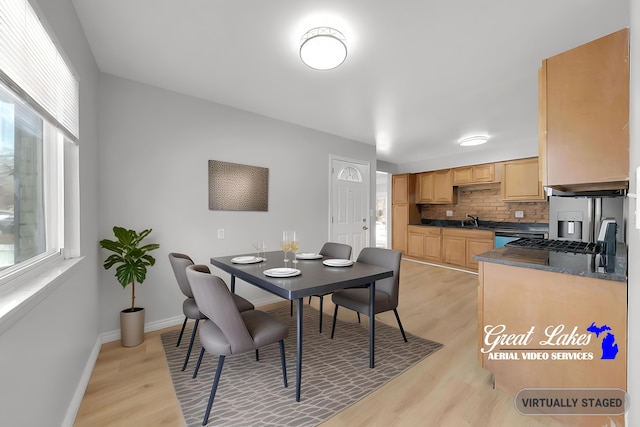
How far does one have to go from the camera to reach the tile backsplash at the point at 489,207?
5.05m

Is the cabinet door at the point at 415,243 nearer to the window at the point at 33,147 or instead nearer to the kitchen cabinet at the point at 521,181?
the kitchen cabinet at the point at 521,181

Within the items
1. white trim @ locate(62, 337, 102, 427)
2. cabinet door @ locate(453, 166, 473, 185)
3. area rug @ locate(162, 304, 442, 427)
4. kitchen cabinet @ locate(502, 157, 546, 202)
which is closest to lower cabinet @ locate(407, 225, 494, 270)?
kitchen cabinet @ locate(502, 157, 546, 202)

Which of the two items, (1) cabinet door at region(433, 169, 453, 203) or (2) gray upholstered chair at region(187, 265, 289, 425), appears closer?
(2) gray upholstered chair at region(187, 265, 289, 425)

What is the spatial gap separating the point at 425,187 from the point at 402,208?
703mm

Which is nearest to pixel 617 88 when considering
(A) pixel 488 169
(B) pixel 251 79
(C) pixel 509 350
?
(C) pixel 509 350

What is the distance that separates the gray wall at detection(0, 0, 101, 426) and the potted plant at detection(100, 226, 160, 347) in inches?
5.7

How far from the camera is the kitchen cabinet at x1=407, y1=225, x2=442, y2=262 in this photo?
5719 millimetres

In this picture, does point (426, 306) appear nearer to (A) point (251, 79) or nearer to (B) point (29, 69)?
(A) point (251, 79)

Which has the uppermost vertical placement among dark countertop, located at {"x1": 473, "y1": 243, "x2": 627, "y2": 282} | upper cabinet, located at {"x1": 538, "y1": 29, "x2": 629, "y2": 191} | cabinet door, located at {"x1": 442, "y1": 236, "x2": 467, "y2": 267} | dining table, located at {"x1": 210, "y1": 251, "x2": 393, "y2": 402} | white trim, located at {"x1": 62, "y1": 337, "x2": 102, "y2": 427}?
upper cabinet, located at {"x1": 538, "y1": 29, "x2": 629, "y2": 191}

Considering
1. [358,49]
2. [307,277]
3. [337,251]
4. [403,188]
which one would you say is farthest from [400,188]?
[307,277]

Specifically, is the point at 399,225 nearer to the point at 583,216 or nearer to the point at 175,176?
the point at 583,216

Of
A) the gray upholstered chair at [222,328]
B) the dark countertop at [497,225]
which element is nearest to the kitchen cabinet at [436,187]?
the dark countertop at [497,225]

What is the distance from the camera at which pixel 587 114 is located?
4.84 feet

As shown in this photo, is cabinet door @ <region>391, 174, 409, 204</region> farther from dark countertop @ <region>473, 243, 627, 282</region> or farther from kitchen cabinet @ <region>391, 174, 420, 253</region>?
dark countertop @ <region>473, 243, 627, 282</region>
